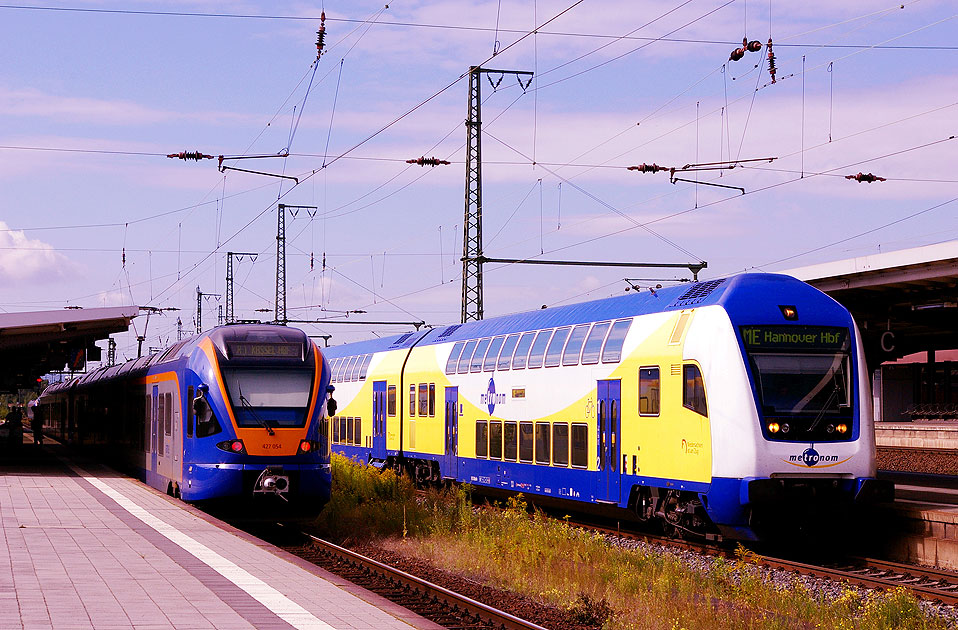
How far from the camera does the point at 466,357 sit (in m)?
26.2

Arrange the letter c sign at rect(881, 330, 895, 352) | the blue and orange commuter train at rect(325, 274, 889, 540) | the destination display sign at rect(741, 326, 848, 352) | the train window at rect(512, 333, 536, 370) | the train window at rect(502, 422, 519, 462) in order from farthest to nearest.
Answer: the letter c sign at rect(881, 330, 895, 352)
the train window at rect(502, 422, 519, 462)
the train window at rect(512, 333, 536, 370)
the destination display sign at rect(741, 326, 848, 352)
the blue and orange commuter train at rect(325, 274, 889, 540)

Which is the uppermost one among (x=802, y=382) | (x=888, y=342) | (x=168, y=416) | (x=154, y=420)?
(x=888, y=342)

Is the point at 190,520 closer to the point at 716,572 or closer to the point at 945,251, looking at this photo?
the point at 716,572

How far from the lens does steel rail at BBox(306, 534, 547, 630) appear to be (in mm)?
12219

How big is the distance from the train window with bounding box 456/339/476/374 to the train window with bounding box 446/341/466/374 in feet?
0.62

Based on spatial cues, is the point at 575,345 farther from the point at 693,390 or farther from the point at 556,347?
the point at 693,390

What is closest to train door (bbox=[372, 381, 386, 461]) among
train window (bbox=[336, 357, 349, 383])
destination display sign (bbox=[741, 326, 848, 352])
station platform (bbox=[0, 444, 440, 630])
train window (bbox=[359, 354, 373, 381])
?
train window (bbox=[359, 354, 373, 381])

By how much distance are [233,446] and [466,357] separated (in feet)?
25.8

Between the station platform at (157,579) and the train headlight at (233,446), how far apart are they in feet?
3.86

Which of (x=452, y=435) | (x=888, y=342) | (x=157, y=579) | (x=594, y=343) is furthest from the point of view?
(x=888, y=342)

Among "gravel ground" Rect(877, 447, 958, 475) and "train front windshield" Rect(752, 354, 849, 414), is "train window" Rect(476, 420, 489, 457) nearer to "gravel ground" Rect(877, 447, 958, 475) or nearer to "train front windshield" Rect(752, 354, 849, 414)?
"train front windshield" Rect(752, 354, 849, 414)

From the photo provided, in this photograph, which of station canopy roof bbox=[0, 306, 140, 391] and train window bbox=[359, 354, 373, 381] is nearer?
station canopy roof bbox=[0, 306, 140, 391]

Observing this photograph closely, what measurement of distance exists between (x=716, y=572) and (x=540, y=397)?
809 cm

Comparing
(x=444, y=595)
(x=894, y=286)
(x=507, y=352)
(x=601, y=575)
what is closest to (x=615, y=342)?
(x=507, y=352)
